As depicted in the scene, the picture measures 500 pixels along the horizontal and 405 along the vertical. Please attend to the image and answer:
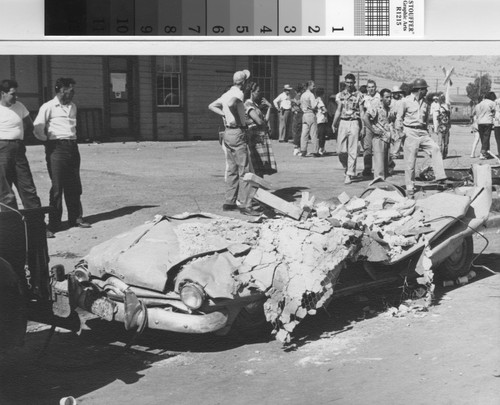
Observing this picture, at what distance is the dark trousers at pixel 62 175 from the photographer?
7.11m

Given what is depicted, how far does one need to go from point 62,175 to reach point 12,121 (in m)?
0.73

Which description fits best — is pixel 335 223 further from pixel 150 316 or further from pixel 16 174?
pixel 16 174

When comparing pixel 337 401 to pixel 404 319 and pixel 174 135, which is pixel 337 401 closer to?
pixel 404 319

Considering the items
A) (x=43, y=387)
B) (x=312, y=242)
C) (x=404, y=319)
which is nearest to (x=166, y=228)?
(x=312, y=242)

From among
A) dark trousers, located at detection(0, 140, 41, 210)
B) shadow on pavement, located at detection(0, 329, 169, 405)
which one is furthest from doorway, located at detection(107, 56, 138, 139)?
shadow on pavement, located at detection(0, 329, 169, 405)

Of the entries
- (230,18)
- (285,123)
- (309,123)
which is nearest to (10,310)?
(230,18)

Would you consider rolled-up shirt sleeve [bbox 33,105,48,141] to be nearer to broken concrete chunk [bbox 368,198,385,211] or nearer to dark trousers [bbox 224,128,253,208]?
dark trousers [bbox 224,128,253,208]

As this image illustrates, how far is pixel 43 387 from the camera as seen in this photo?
14.3ft

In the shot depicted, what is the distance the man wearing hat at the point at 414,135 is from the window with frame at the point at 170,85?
8.36 feet

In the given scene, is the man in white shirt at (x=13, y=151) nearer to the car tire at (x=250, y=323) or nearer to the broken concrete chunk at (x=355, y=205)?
the car tire at (x=250, y=323)

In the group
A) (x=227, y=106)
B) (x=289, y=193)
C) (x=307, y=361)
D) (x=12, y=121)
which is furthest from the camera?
(x=289, y=193)

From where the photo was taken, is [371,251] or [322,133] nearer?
[371,251]

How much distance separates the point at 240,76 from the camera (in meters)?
7.35

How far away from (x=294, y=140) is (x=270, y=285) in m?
8.88
